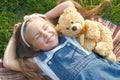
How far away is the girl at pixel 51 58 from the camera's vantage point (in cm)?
259

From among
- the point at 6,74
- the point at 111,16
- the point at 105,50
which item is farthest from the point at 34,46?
the point at 111,16

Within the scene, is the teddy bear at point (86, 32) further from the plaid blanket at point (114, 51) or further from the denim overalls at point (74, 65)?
the plaid blanket at point (114, 51)

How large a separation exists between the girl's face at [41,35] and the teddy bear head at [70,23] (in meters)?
0.07

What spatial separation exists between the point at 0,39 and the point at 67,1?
0.60 metres

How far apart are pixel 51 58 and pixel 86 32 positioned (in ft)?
0.91

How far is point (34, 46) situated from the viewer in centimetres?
267

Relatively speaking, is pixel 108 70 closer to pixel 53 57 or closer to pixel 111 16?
pixel 53 57

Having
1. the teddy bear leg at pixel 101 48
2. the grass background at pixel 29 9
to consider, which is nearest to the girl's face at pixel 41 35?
the teddy bear leg at pixel 101 48

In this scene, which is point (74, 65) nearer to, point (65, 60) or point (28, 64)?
point (65, 60)

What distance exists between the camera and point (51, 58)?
8.75 ft

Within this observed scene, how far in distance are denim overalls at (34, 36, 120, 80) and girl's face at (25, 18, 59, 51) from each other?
6cm

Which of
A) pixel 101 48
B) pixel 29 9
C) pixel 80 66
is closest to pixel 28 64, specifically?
pixel 80 66

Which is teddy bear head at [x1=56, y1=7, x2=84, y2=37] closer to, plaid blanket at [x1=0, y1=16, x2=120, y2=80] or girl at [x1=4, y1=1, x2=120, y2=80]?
girl at [x1=4, y1=1, x2=120, y2=80]

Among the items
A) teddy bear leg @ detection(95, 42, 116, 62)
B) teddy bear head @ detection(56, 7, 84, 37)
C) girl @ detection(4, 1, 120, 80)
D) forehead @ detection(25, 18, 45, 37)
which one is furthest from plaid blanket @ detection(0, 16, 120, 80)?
teddy bear head @ detection(56, 7, 84, 37)
